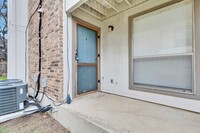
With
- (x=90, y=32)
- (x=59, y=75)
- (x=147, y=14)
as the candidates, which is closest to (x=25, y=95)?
(x=59, y=75)

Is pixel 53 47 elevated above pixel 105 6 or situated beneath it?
situated beneath

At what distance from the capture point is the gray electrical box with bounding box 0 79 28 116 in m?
2.62

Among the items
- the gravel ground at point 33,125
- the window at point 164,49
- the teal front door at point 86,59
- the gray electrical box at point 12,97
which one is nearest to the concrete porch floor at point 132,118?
the gravel ground at point 33,125

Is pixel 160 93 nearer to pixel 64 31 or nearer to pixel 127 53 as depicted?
pixel 127 53

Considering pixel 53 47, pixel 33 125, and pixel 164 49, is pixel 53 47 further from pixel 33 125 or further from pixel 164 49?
pixel 164 49

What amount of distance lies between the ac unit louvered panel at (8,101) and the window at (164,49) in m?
3.01

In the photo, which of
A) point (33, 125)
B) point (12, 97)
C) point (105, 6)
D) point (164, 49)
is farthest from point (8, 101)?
point (164, 49)

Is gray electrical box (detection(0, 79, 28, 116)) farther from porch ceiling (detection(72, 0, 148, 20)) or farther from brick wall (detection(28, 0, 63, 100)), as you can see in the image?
porch ceiling (detection(72, 0, 148, 20))

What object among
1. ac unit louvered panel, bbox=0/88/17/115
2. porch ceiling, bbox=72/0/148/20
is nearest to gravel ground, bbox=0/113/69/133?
ac unit louvered panel, bbox=0/88/17/115

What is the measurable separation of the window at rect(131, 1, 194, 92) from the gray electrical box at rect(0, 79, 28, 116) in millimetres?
2892

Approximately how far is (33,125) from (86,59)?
2072 mm

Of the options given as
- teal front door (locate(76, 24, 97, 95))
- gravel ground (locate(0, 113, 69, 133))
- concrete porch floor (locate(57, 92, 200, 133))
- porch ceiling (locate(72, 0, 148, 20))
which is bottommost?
gravel ground (locate(0, 113, 69, 133))

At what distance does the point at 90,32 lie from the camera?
3.66 metres

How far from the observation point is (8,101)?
8.83 ft
